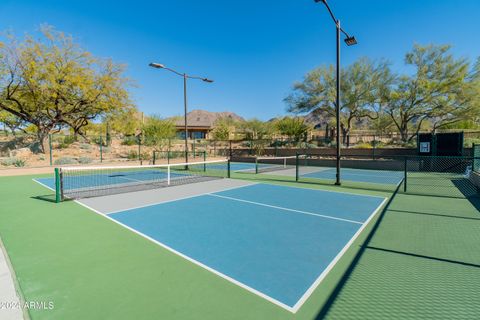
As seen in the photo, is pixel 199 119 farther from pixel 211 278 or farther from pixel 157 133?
pixel 211 278

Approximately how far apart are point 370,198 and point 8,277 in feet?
32.5

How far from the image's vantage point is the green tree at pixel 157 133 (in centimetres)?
2941

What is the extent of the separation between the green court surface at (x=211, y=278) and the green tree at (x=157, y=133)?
23844 millimetres

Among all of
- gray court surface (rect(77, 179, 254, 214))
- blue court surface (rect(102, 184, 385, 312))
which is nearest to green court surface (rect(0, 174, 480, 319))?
blue court surface (rect(102, 184, 385, 312))

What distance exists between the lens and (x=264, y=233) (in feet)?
18.0

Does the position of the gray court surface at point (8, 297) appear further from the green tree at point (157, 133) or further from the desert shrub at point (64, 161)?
the green tree at point (157, 133)

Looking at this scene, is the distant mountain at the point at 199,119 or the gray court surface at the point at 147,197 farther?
the distant mountain at the point at 199,119

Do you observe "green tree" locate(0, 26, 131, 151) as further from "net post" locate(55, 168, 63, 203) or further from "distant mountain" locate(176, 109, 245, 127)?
"distant mountain" locate(176, 109, 245, 127)

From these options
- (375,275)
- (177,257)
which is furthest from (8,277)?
(375,275)

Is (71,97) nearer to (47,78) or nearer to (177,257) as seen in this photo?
(47,78)

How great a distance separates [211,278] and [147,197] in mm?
6351

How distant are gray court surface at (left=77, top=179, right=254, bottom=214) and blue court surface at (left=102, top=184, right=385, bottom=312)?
0.57 m

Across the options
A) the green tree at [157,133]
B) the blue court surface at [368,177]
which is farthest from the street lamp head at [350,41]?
the green tree at [157,133]

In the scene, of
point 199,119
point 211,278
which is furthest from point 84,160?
point 199,119
